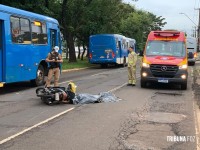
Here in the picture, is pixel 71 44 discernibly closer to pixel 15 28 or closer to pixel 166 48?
pixel 166 48

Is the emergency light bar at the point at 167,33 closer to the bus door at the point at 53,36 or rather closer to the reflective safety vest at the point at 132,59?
the reflective safety vest at the point at 132,59

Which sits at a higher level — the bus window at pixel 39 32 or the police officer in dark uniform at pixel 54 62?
the bus window at pixel 39 32

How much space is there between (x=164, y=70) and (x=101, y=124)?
8.93 m

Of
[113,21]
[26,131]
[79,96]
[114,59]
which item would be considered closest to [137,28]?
[113,21]

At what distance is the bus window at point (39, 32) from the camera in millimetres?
18105

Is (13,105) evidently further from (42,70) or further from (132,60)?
(132,60)

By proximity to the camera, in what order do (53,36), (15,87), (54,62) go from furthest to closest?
(53,36)
(15,87)
(54,62)

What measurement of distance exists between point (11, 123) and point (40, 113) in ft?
5.21

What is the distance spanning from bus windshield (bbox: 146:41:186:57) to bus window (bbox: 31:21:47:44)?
4.80 meters

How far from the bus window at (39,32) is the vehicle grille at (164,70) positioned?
200 inches

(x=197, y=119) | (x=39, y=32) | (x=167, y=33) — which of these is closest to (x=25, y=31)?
(x=39, y=32)

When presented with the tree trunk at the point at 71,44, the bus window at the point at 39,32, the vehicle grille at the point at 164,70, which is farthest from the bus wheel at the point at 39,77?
the tree trunk at the point at 71,44

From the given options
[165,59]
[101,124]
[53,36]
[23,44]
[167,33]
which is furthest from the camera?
[53,36]

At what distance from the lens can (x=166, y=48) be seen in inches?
768
